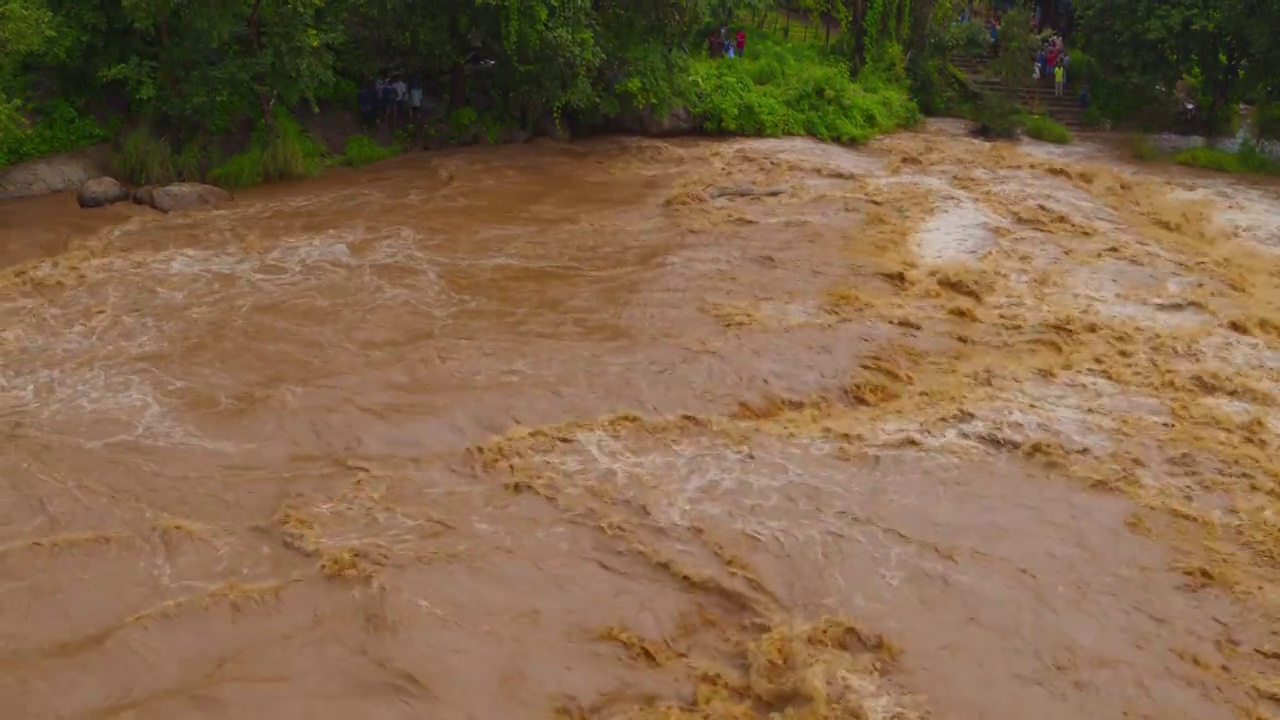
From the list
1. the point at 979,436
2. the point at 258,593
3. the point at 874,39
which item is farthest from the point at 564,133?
the point at 258,593

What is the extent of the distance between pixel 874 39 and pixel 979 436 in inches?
817

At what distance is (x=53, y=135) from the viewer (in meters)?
18.0

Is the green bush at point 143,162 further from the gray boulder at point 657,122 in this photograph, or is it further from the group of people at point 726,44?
Result: the group of people at point 726,44

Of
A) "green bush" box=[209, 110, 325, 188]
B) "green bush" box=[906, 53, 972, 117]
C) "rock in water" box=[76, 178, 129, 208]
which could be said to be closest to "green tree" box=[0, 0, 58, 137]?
"rock in water" box=[76, 178, 129, 208]

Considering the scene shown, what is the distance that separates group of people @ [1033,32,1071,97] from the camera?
27.9 metres

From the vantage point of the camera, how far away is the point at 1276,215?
59.4 ft

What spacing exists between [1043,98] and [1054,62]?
1.21 meters

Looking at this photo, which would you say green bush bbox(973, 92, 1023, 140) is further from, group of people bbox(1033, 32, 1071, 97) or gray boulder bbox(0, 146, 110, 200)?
gray boulder bbox(0, 146, 110, 200)

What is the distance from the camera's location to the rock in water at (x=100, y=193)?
54.4 feet

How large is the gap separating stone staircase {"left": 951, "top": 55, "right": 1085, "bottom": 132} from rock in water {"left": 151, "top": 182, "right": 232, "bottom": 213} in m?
18.7

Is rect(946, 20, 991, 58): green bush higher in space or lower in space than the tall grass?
higher

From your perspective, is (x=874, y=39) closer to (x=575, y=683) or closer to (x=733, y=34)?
(x=733, y=34)

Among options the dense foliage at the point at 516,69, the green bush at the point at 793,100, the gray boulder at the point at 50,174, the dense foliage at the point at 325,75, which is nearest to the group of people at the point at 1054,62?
the dense foliage at the point at 516,69

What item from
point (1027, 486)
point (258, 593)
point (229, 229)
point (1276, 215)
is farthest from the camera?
point (1276, 215)
